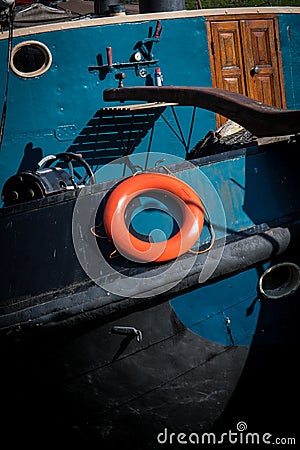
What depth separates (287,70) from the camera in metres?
6.09

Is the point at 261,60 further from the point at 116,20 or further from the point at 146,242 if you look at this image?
the point at 146,242

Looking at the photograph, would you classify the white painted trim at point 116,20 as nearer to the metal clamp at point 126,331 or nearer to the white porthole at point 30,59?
the white porthole at point 30,59

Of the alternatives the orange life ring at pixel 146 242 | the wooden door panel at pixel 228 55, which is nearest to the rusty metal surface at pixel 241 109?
the orange life ring at pixel 146 242

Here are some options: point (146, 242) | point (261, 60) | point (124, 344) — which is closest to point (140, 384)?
point (124, 344)

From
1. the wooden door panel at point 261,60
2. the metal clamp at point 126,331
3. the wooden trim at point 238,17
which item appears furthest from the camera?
the wooden door panel at point 261,60

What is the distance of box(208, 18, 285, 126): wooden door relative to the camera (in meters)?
5.82

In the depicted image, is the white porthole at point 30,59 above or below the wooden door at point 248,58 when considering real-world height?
below

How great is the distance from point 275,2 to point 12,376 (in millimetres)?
11719

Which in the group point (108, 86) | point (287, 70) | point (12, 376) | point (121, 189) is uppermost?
point (287, 70)

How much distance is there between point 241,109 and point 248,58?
2450mm

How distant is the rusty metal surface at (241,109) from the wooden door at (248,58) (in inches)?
66.3

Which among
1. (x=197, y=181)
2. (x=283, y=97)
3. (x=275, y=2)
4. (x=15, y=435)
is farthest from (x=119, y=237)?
(x=275, y=2)

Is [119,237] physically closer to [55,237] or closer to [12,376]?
[55,237]

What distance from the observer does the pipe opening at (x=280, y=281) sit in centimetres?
389
